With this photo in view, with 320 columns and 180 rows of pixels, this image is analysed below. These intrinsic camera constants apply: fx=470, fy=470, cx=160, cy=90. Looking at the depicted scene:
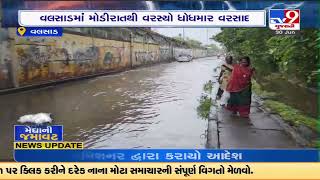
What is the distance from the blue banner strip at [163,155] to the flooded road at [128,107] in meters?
0.07

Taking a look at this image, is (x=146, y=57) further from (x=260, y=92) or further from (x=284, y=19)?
(x=284, y=19)

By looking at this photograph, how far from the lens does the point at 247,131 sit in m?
4.84

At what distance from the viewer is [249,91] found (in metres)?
Answer: 5.12

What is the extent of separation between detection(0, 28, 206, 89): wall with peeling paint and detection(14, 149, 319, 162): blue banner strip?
2.47ft

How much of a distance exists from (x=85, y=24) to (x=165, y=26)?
0.78 meters

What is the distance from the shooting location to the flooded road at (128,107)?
4703 mm

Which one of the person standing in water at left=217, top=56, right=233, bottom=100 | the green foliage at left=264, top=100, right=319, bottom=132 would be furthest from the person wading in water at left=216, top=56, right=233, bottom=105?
the green foliage at left=264, top=100, right=319, bottom=132

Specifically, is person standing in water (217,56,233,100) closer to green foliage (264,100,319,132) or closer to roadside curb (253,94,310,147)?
roadside curb (253,94,310,147)

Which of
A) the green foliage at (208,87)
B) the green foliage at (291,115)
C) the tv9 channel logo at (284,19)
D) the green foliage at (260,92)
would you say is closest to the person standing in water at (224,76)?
the green foliage at (208,87)

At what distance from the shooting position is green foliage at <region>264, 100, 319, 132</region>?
4.68 metres

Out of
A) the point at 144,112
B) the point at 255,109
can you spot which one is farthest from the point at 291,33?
the point at 144,112

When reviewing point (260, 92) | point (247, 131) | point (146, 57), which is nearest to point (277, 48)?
point (260, 92)

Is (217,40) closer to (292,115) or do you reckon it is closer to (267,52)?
(267,52)

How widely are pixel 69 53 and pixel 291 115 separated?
96.5 inches
